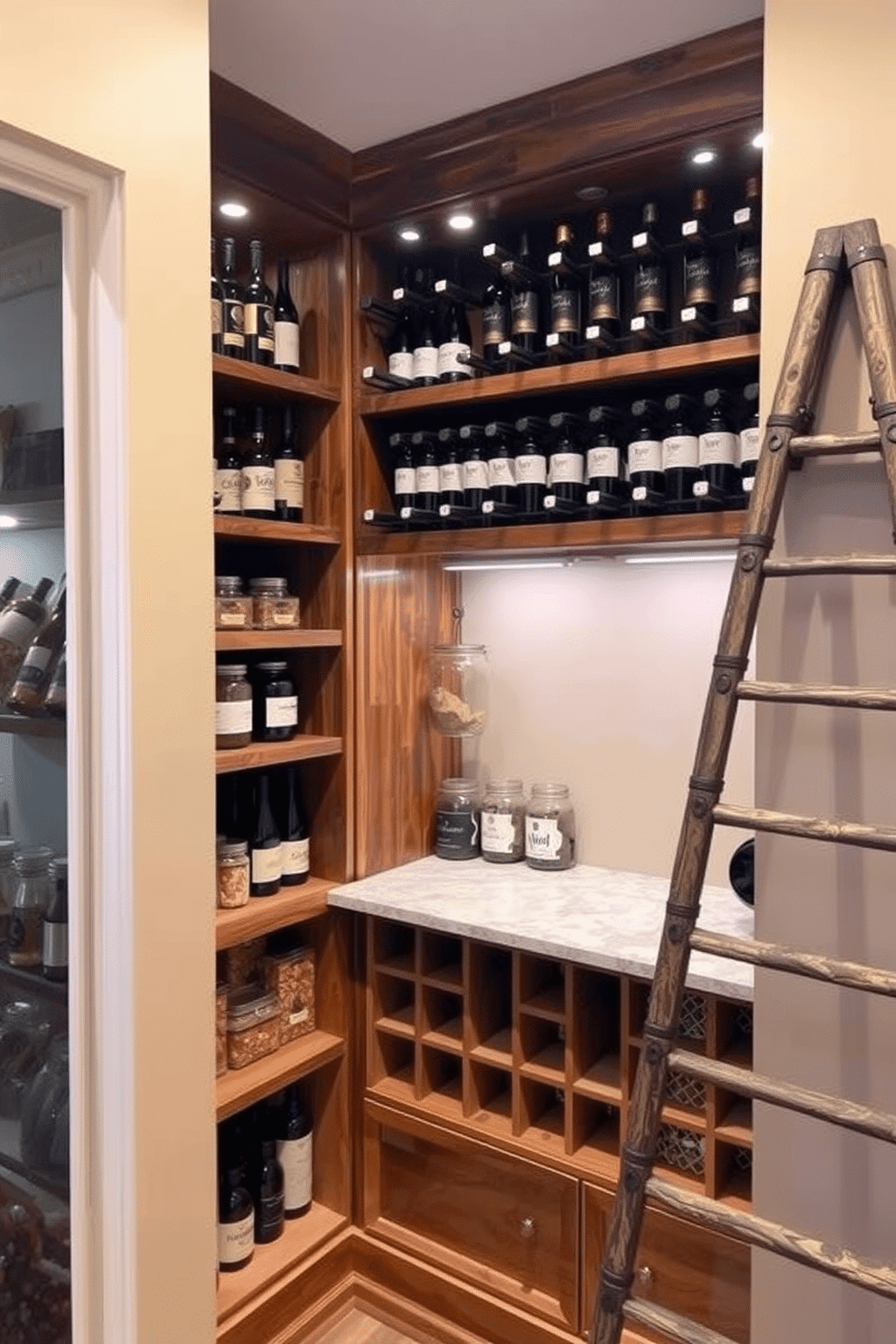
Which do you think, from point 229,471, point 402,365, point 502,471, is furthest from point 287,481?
point 502,471

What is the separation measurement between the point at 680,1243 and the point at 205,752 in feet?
4.08

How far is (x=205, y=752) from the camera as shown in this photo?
1.55 m

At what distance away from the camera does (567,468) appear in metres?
2.01

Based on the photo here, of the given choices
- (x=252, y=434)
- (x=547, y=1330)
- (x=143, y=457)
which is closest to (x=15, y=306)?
(x=143, y=457)

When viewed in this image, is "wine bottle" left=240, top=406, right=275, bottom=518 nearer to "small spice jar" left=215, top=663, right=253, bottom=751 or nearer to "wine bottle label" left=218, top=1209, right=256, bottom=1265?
"small spice jar" left=215, top=663, right=253, bottom=751

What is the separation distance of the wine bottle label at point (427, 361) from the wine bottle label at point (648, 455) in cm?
51

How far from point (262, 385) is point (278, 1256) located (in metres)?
1.83

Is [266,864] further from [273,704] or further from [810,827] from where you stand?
[810,827]

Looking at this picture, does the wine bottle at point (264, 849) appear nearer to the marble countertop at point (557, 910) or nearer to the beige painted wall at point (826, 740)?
the marble countertop at point (557, 910)

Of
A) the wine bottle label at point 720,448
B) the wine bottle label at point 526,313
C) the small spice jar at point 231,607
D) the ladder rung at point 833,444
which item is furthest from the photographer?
the wine bottle label at point 526,313

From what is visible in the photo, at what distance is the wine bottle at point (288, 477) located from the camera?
7.04ft

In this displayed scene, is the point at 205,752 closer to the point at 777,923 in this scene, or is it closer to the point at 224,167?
the point at 777,923

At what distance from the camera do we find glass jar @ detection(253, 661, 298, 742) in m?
2.10

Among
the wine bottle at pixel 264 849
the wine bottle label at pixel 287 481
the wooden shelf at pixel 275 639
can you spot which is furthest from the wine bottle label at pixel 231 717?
the wine bottle label at pixel 287 481
